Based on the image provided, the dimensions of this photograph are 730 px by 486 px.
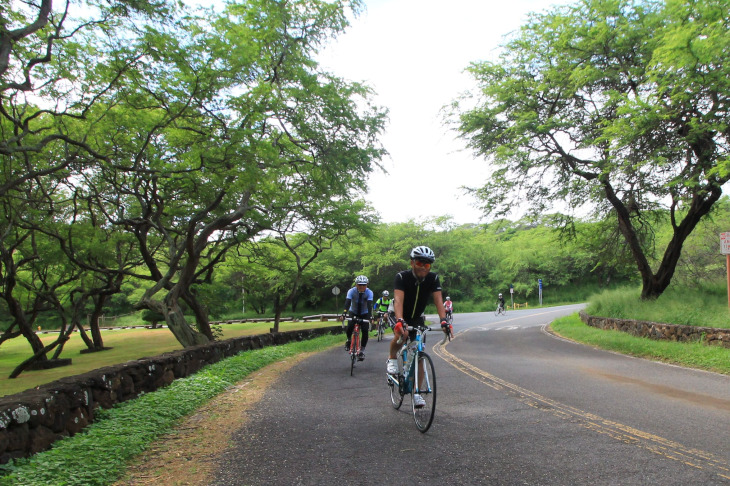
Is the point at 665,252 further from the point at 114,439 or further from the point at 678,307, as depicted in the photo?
the point at 114,439

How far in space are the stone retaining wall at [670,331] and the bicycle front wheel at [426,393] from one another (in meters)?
9.25

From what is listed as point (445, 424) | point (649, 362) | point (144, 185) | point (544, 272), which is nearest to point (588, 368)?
point (649, 362)

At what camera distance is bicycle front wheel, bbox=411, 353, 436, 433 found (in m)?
5.15

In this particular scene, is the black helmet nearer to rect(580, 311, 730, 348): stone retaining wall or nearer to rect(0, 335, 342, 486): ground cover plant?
rect(0, 335, 342, 486): ground cover plant

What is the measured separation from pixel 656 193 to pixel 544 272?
42.9m

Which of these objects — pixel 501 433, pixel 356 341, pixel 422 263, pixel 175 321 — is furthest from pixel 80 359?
pixel 501 433

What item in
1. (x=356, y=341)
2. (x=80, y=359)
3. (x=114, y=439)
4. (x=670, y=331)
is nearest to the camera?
(x=114, y=439)

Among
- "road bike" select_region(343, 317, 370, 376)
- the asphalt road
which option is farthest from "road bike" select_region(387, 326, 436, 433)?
"road bike" select_region(343, 317, 370, 376)

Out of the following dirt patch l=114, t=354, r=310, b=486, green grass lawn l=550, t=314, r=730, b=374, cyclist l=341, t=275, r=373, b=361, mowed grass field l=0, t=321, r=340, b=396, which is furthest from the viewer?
mowed grass field l=0, t=321, r=340, b=396

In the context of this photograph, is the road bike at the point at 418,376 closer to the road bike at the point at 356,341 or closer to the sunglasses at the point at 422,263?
the sunglasses at the point at 422,263

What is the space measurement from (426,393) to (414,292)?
1172mm

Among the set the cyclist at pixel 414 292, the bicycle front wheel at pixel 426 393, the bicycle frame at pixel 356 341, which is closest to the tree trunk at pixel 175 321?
the bicycle frame at pixel 356 341

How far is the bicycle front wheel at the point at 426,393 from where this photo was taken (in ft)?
16.9

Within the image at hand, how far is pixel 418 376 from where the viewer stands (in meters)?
5.60
